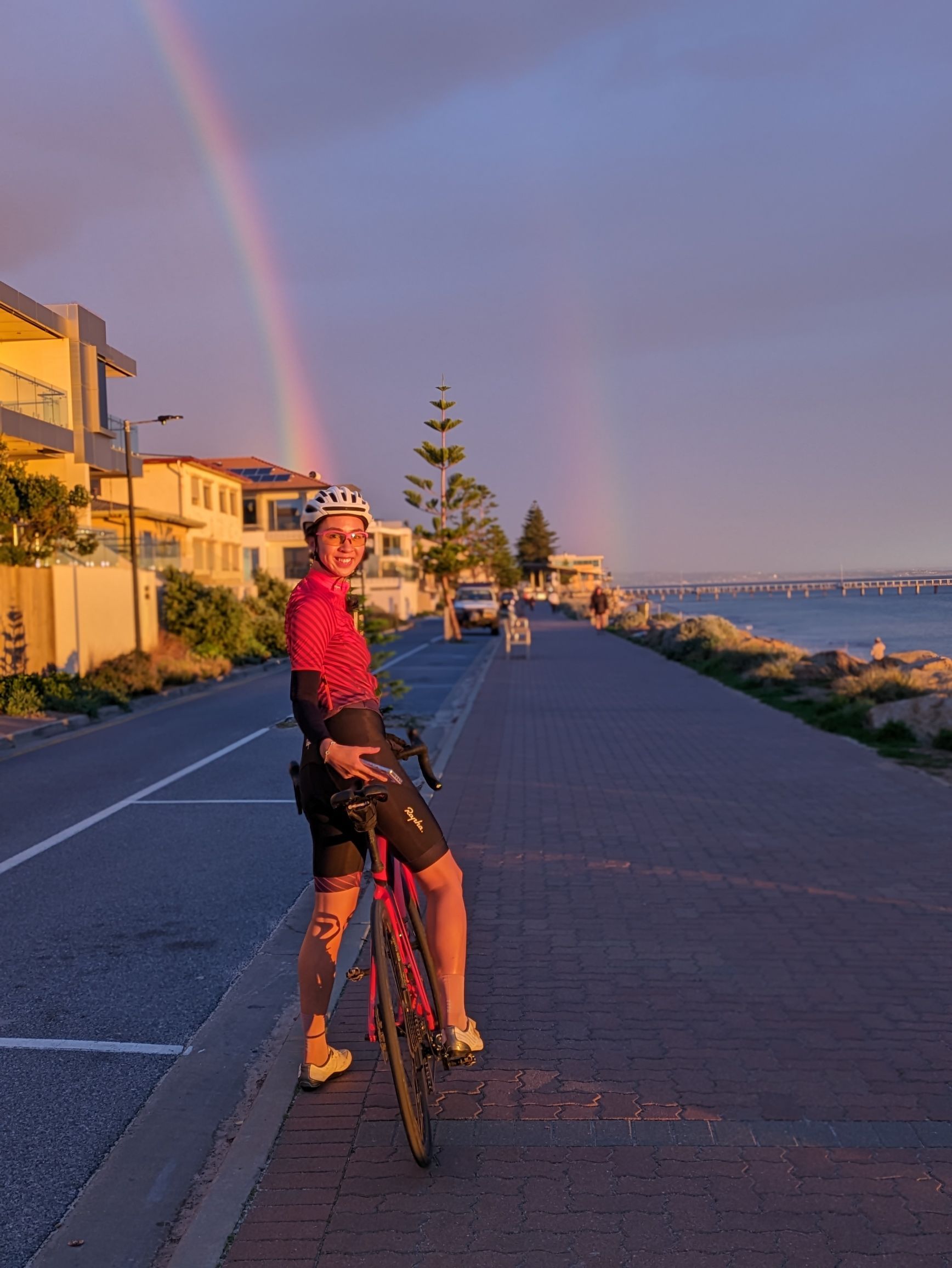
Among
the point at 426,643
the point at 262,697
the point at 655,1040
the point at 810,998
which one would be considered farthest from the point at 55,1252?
the point at 426,643

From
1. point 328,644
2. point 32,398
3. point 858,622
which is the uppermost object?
point 32,398

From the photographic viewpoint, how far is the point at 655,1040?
4699 millimetres

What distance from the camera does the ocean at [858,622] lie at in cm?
4409

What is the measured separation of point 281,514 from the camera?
6600 cm

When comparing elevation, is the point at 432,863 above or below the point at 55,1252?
above

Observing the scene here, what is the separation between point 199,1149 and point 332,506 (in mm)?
2205

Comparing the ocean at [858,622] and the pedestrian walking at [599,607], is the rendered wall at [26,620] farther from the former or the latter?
the pedestrian walking at [599,607]

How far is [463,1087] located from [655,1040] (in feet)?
2.76

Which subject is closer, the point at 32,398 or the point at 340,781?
the point at 340,781

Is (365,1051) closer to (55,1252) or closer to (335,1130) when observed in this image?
(335,1130)

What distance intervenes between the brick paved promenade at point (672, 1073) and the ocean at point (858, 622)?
27432mm

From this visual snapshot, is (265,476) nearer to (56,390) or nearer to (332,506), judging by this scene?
(56,390)

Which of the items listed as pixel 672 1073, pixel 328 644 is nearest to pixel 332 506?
pixel 328 644

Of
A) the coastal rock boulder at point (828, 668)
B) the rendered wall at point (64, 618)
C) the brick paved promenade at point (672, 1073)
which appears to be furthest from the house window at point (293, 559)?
the brick paved promenade at point (672, 1073)
